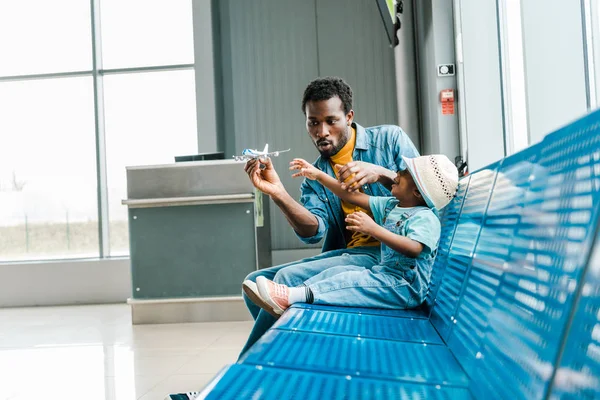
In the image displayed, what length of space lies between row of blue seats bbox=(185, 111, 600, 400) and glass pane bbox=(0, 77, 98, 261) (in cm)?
559

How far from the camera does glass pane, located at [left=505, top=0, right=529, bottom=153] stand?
11.5 ft

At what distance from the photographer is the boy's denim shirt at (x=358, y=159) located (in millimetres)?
2355

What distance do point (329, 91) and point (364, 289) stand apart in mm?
893

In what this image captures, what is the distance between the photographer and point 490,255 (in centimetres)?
127

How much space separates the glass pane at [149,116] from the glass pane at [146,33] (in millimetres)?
186

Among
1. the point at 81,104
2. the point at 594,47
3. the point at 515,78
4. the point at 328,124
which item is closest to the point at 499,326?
the point at 328,124

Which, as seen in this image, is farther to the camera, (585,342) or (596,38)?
(596,38)

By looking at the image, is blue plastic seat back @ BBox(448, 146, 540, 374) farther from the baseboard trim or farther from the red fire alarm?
the red fire alarm

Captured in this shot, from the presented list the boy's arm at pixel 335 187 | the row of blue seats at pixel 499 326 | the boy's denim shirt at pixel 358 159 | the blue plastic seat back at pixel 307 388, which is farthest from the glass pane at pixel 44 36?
the blue plastic seat back at pixel 307 388

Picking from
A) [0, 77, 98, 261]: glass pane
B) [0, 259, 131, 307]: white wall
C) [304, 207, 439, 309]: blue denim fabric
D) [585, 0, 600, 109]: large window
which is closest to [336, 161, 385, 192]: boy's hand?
[304, 207, 439, 309]: blue denim fabric

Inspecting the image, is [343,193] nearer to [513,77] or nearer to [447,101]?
[513,77]

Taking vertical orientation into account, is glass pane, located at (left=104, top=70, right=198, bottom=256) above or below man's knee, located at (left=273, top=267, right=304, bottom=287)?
above

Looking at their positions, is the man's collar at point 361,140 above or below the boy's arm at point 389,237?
above

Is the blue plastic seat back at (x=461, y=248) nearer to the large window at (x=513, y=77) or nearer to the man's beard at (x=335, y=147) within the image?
the man's beard at (x=335, y=147)
